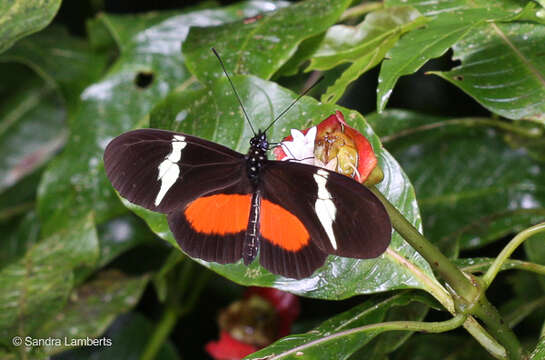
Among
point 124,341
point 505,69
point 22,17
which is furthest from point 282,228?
point 124,341

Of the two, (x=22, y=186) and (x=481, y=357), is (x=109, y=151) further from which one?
(x=22, y=186)

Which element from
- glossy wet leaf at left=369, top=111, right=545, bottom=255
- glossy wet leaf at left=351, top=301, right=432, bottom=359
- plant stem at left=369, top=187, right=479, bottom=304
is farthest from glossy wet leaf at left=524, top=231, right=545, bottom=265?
plant stem at left=369, top=187, right=479, bottom=304

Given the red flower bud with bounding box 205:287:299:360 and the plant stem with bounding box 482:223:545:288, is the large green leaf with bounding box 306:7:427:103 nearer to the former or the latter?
the plant stem with bounding box 482:223:545:288

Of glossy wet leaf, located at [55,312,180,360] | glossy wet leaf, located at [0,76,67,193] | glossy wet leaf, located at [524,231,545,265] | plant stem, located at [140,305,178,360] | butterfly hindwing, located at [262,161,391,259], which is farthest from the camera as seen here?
glossy wet leaf, located at [0,76,67,193]

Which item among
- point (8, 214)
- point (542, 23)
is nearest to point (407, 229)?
point (542, 23)

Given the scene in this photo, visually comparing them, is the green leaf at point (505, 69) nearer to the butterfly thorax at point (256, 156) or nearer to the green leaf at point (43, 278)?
the butterfly thorax at point (256, 156)

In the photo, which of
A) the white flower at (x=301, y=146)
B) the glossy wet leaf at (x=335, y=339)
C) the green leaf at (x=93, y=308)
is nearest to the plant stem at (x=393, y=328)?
the glossy wet leaf at (x=335, y=339)

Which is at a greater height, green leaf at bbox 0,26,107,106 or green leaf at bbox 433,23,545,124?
green leaf at bbox 433,23,545,124
